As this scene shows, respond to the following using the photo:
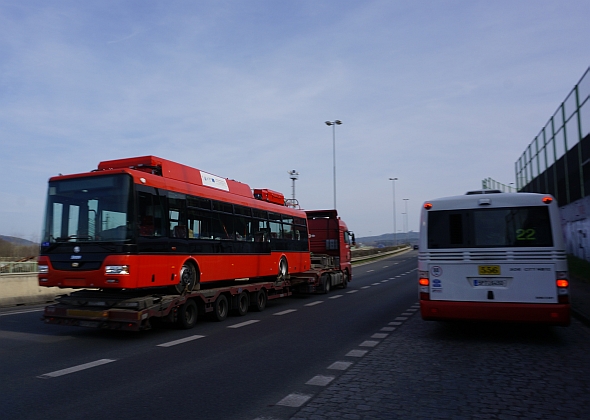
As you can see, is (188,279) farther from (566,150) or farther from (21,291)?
(566,150)

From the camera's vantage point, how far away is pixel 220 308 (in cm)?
1268

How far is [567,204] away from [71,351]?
86.1ft

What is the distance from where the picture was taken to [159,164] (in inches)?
436

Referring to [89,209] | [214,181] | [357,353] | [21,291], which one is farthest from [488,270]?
[21,291]

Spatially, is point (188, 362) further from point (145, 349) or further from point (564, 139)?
point (564, 139)

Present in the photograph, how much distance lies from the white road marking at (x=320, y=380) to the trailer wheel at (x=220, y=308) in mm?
5993

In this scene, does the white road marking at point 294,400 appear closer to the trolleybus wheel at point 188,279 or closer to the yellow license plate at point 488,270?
the yellow license plate at point 488,270

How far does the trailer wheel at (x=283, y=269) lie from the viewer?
17.1 metres

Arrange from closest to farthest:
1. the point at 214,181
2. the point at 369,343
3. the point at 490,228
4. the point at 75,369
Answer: the point at 75,369, the point at 490,228, the point at 369,343, the point at 214,181

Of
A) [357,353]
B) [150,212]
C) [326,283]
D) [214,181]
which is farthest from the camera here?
[326,283]

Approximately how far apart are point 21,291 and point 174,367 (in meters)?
12.2

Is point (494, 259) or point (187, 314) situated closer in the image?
point (494, 259)

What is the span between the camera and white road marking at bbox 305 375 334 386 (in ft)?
21.1

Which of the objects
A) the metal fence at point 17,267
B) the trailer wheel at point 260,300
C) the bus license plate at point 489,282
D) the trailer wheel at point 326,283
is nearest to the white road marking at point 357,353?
the bus license plate at point 489,282
